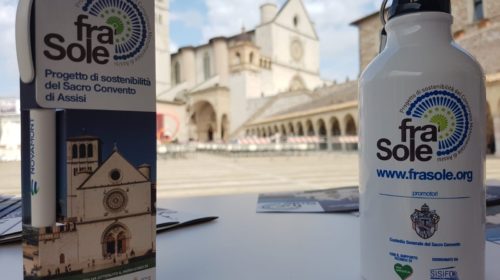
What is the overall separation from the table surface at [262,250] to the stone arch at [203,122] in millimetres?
17341

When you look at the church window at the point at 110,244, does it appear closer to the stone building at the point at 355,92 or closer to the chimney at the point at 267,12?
the stone building at the point at 355,92

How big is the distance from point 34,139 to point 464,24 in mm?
8627

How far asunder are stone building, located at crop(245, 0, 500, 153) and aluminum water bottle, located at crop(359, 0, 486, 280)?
236cm

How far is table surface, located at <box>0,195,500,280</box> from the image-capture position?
403mm

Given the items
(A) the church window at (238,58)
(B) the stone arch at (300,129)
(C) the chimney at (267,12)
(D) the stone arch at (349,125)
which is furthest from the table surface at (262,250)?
(C) the chimney at (267,12)

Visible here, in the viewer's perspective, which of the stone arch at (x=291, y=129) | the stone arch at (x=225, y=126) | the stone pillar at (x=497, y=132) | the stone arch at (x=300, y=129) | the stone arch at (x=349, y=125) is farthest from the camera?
the stone arch at (x=225, y=126)

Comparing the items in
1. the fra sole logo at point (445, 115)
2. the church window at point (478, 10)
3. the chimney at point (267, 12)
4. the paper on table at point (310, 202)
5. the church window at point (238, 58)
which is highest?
the chimney at point (267, 12)

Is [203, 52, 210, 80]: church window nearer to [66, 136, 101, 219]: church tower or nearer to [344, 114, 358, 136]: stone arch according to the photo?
[344, 114, 358, 136]: stone arch

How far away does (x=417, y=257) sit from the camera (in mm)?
312

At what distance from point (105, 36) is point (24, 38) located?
2.4 inches

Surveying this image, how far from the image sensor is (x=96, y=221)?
0.31 metres

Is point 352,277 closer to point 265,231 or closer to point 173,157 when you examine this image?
point 265,231

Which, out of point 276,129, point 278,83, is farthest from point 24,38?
point 278,83

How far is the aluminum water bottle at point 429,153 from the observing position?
1.01 ft
